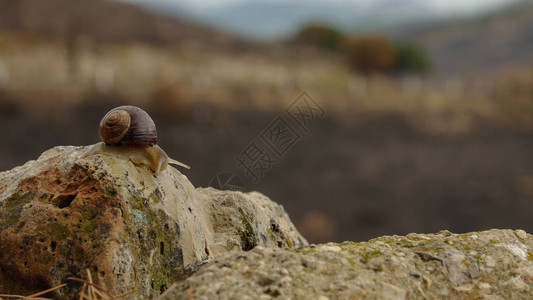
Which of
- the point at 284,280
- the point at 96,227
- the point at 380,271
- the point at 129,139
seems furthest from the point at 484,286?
the point at 129,139

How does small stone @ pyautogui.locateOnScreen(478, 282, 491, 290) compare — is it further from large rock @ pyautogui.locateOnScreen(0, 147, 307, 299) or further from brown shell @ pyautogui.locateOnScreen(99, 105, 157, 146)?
brown shell @ pyautogui.locateOnScreen(99, 105, 157, 146)

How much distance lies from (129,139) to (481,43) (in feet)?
321

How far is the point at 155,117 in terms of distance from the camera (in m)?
25.2

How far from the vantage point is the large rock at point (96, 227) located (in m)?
3.50

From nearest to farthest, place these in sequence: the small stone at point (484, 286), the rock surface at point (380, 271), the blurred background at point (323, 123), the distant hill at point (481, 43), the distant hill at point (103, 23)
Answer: the rock surface at point (380, 271) → the small stone at point (484, 286) → the blurred background at point (323, 123) → the distant hill at point (103, 23) → the distant hill at point (481, 43)

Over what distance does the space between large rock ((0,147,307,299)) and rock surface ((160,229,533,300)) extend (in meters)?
0.73

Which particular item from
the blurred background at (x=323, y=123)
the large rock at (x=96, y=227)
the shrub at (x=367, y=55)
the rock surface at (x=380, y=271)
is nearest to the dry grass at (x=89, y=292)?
the large rock at (x=96, y=227)

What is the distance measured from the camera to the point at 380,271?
3.08 metres

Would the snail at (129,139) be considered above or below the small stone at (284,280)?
above

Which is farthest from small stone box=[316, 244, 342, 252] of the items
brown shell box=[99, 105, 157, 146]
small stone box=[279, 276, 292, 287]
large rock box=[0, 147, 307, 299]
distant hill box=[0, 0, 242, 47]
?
distant hill box=[0, 0, 242, 47]

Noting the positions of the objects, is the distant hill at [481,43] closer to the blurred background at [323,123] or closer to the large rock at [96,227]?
the blurred background at [323,123]

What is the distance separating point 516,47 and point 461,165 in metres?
65.6

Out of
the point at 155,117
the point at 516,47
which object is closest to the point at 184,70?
the point at 155,117

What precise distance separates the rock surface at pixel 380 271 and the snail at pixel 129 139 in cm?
123
